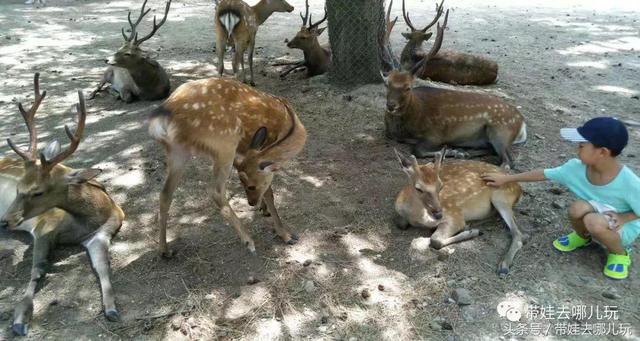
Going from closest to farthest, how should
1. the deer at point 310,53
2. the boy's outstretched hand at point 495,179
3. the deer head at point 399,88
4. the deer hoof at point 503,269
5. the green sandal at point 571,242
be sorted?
the deer hoof at point 503,269, the green sandal at point 571,242, the boy's outstretched hand at point 495,179, the deer head at point 399,88, the deer at point 310,53

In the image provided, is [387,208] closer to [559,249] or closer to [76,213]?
[559,249]

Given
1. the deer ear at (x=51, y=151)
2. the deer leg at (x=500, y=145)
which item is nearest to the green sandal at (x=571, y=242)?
the deer leg at (x=500, y=145)

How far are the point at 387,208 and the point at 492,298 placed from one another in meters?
1.23

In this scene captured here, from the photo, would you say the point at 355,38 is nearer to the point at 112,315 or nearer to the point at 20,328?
the point at 112,315

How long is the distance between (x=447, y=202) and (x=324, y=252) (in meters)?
1.03

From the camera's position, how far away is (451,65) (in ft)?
22.1

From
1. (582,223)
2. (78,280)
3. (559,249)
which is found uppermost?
(582,223)

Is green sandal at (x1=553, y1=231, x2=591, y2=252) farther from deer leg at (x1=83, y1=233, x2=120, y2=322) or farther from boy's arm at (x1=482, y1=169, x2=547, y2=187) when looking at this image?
deer leg at (x1=83, y1=233, x2=120, y2=322)

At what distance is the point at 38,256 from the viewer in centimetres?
331

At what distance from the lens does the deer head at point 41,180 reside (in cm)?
320

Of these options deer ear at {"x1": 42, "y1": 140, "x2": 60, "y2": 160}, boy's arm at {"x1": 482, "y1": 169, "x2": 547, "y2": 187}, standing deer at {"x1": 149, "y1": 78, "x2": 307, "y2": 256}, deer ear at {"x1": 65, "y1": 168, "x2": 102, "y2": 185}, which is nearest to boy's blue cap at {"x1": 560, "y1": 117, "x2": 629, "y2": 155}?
boy's arm at {"x1": 482, "y1": 169, "x2": 547, "y2": 187}

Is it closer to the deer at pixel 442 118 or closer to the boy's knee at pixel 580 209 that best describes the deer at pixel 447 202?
the boy's knee at pixel 580 209

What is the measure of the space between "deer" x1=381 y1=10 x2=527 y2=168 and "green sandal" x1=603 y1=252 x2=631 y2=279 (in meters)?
1.96

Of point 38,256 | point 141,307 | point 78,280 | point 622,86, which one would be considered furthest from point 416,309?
point 622,86
